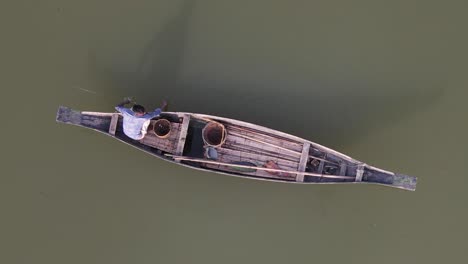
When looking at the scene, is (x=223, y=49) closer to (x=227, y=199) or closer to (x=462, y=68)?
(x=227, y=199)

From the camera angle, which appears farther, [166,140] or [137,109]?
[166,140]

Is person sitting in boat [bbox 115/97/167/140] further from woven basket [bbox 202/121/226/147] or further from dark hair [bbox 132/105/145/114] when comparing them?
woven basket [bbox 202/121/226/147]

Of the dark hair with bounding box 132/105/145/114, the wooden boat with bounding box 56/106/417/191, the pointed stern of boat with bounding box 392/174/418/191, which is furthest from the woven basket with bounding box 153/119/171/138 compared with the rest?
the pointed stern of boat with bounding box 392/174/418/191

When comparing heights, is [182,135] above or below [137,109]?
below

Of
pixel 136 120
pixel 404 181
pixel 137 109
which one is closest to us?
pixel 137 109

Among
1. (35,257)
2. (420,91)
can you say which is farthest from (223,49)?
(35,257)

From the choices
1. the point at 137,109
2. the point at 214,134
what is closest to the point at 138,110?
the point at 137,109

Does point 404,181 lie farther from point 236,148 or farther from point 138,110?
point 138,110
